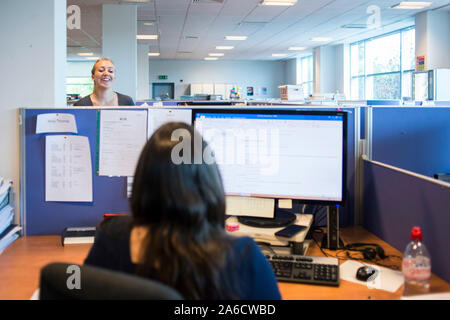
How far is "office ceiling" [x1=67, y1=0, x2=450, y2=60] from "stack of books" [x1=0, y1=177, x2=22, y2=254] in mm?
5475

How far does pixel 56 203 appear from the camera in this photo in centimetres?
170

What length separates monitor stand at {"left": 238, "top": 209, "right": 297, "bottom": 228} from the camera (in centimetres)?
150

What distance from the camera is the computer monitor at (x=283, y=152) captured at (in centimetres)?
147

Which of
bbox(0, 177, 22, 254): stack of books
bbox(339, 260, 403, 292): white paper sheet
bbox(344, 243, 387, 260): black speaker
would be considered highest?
bbox(0, 177, 22, 254): stack of books

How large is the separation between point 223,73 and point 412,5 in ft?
33.5

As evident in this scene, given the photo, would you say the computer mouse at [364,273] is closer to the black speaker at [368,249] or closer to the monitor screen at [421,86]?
the black speaker at [368,249]

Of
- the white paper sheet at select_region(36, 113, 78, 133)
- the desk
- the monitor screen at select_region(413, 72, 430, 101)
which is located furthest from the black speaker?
the monitor screen at select_region(413, 72, 430, 101)

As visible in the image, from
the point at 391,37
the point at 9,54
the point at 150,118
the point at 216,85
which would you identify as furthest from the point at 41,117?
the point at 216,85

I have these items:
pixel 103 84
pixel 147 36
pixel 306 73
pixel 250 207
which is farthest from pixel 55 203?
pixel 306 73

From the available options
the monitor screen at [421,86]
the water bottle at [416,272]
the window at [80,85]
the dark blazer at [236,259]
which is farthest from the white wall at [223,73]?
the dark blazer at [236,259]

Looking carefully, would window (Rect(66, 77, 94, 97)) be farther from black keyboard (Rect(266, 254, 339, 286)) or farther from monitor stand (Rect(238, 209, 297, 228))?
black keyboard (Rect(266, 254, 339, 286))

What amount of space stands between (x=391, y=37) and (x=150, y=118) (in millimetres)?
9555

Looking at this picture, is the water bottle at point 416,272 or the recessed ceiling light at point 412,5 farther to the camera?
the recessed ceiling light at point 412,5

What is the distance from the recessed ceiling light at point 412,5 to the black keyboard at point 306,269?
6685 mm
